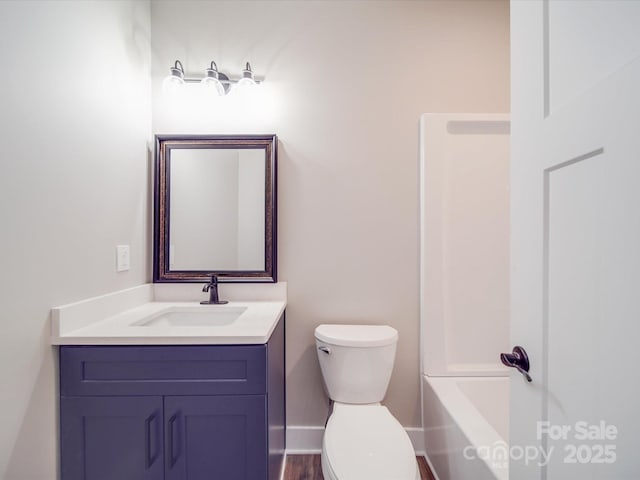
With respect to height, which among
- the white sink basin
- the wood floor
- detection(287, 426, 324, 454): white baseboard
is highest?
the white sink basin

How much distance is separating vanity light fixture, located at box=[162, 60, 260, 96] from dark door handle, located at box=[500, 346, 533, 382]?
1666mm

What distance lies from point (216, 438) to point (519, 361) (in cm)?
100

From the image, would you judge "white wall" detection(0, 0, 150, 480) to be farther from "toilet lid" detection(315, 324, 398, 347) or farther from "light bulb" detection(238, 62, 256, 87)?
"toilet lid" detection(315, 324, 398, 347)

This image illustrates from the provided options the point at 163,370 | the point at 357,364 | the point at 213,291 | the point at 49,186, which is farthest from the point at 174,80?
the point at 357,364

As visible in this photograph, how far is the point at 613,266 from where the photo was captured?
55cm

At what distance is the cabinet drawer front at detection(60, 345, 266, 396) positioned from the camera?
1033 millimetres

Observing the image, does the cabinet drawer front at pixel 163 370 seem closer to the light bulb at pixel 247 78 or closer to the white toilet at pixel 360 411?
the white toilet at pixel 360 411

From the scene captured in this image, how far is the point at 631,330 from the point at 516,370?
0.35 metres

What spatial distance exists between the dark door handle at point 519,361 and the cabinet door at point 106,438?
3.77 ft

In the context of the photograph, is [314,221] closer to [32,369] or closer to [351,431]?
[351,431]

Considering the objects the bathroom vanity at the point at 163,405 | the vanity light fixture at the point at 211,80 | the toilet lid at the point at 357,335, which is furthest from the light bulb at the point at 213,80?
the toilet lid at the point at 357,335

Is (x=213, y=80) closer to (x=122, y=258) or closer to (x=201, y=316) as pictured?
(x=122, y=258)

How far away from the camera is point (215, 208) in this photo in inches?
65.4

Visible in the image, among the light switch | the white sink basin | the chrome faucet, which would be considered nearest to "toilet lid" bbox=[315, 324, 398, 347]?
the white sink basin
